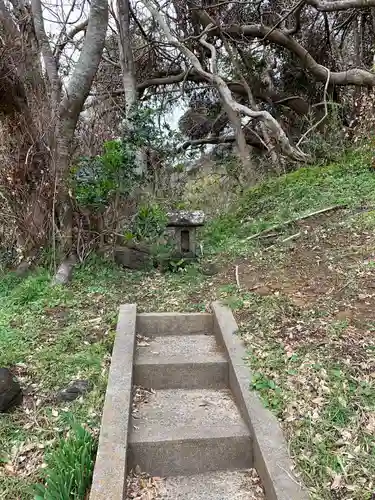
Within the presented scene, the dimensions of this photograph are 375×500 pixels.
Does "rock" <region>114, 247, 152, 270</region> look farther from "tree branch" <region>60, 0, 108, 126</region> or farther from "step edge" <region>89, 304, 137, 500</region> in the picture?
"step edge" <region>89, 304, 137, 500</region>

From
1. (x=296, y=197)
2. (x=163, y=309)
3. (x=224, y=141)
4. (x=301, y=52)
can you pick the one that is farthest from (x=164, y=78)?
(x=163, y=309)

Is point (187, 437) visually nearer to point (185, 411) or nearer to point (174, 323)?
point (185, 411)

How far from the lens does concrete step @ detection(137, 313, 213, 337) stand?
3.48m

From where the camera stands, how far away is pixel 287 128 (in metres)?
9.83

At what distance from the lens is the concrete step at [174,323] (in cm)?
348

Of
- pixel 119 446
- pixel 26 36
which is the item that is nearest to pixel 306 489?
pixel 119 446

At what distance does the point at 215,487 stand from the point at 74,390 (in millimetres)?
1054

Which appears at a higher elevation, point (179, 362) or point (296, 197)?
point (296, 197)

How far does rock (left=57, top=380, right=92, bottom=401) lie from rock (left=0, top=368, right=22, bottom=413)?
0.81 feet

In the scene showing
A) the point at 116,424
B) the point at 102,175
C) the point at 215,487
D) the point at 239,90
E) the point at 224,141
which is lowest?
the point at 215,487

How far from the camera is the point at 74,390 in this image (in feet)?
8.64

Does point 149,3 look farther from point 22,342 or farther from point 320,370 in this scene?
point 320,370

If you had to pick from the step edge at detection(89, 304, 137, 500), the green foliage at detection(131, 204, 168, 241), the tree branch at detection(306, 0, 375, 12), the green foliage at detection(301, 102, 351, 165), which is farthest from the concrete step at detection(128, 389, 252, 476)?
the tree branch at detection(306, 0, 375, 12)

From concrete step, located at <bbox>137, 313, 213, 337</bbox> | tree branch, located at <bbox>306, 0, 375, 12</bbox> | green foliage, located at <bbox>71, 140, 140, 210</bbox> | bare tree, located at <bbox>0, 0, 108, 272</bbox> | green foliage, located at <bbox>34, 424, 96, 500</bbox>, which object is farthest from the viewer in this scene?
tree branch, located at <bbox>306, 0, 375, 12</bbox>
